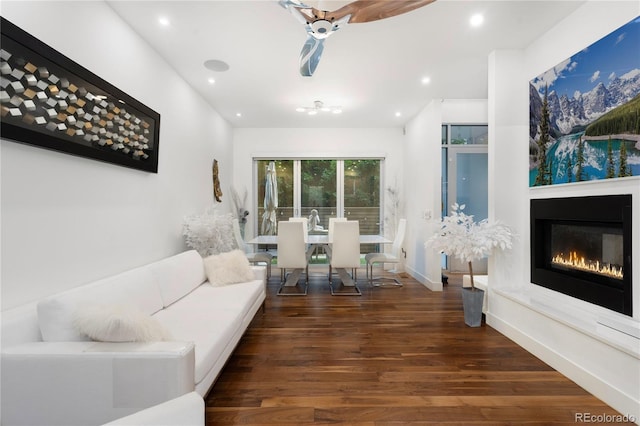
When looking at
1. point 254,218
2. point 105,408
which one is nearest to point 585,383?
point 105,408

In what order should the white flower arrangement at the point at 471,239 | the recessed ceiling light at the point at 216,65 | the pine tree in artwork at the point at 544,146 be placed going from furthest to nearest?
the recessed ceiling light at the point at 216,65, the white flower arrangement at the point at 471,239, the pine tree in artwork at the point at 544,146

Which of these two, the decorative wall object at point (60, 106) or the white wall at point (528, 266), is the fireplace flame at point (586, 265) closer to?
the white wall at point (528, 266)

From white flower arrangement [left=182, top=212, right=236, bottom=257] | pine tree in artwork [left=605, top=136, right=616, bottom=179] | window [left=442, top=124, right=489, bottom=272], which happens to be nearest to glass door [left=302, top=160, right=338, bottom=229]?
window [left=442, top=124, right=489, bottom=272]

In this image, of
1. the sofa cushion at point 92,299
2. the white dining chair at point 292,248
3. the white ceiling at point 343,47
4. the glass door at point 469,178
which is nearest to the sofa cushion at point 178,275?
the sofa cushion at point 92,299

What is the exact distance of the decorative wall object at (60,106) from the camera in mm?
1444

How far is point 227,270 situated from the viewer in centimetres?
307

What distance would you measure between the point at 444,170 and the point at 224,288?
431cm

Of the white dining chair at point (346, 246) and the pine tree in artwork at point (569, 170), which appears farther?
the white dining chair at point (346, 246)

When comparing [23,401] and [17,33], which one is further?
[17,33]

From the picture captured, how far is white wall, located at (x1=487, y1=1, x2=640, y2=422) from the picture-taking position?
1.79 metres

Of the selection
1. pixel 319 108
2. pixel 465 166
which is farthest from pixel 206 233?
pixel 465 166

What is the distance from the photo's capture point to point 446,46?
2.86 metres

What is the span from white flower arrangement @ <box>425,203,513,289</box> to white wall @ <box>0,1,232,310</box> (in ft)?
9.41

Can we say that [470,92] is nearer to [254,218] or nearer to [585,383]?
[585,383]
